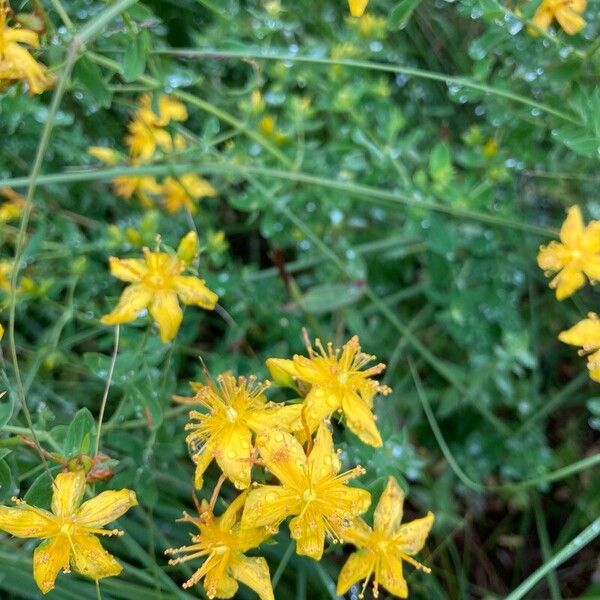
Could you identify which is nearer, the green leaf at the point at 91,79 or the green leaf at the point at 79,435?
the green leaf at the point at 79,435

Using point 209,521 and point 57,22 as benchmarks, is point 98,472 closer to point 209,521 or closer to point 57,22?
point 209,521

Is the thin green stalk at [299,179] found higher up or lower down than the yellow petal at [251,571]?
higher up

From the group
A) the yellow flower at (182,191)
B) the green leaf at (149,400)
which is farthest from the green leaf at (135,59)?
the yellow flower at (182,191)

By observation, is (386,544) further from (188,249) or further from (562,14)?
(562,14)

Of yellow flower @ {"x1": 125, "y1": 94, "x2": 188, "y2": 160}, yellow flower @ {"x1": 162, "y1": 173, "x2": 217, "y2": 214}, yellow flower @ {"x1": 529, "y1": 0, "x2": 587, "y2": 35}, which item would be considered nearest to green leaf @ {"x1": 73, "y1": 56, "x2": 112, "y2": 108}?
yellow flower @ {"x1": 125, "y1": 94, "x2": 188, "y2": 160}

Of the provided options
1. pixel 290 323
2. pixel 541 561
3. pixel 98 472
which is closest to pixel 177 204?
pixel 290 323

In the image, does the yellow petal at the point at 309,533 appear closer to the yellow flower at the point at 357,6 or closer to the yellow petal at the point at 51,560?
the yellow petal at the point at 51,560
